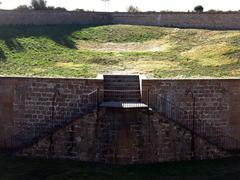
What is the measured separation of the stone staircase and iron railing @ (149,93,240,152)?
735 millimetres

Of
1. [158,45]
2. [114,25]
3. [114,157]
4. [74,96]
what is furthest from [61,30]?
[114,157]

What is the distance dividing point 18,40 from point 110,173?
15.2 m

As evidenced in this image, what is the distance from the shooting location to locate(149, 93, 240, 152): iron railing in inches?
623

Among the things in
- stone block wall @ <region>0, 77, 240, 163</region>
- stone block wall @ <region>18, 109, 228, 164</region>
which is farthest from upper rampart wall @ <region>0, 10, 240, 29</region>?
stone block wall @ <region>18, 109, 228, 164</region>

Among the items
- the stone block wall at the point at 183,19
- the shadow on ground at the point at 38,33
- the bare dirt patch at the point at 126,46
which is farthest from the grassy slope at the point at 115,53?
the stone block wall at the point at 183,19

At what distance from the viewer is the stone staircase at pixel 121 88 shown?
53.0ft

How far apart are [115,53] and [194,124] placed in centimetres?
1085

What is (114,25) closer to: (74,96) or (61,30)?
(61,30)

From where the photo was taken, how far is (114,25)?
105 ft

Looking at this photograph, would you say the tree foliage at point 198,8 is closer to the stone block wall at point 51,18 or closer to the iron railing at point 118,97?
the stone block wall at point 51,18

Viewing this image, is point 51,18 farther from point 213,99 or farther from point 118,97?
point 213,99

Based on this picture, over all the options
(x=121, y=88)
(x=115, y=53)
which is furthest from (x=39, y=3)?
(x=121, y=88)

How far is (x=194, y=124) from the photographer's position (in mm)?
16047

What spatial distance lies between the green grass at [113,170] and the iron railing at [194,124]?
987 millimetres
